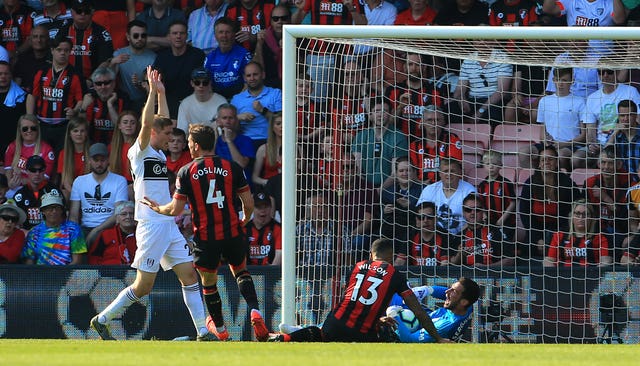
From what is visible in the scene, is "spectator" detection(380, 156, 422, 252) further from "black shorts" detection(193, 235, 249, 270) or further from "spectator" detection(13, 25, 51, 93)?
"spectator" detection(13, 25, 51, 93)

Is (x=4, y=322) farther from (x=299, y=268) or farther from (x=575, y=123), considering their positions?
(x=575, y=123)

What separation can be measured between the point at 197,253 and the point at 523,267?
347 cm

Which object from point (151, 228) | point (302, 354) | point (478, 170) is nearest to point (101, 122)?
point (151, 228)

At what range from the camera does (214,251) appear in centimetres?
976

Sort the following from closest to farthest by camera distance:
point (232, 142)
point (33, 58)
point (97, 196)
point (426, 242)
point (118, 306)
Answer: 1. point (118, 306)
2. point (426, 242)
3. point (97, 196)
4. point (232, 142)
5. point (33, 58)

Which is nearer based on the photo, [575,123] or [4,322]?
[4,322]

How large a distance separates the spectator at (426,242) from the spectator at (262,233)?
4.71 feet

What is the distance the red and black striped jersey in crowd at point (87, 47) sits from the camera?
14.6 m

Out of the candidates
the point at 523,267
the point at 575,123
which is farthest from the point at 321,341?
the point at 575,123

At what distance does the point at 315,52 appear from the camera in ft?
39.7

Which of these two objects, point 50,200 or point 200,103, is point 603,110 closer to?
point 200,103

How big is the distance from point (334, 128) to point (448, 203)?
4.59 feet

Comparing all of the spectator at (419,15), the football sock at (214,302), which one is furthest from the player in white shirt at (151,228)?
the spectator at (419,15)

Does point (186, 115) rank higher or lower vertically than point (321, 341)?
higher
